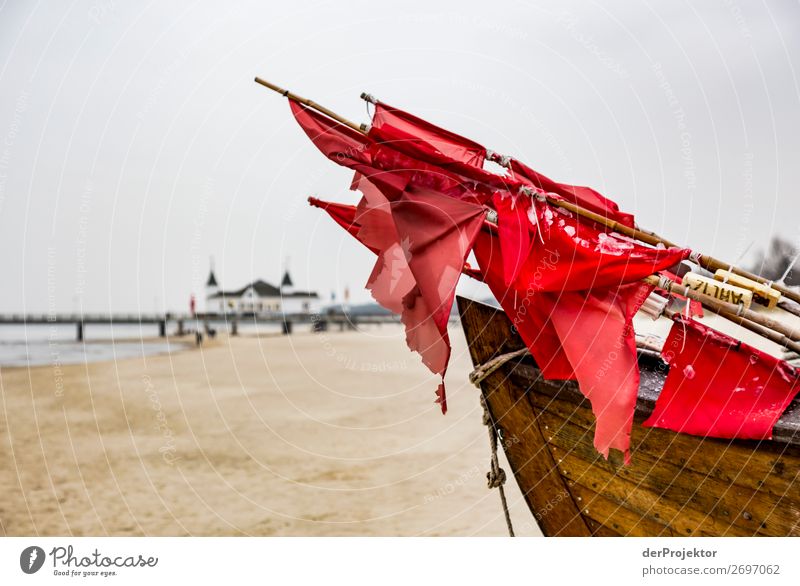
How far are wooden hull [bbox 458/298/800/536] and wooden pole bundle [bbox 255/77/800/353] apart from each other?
488 mm

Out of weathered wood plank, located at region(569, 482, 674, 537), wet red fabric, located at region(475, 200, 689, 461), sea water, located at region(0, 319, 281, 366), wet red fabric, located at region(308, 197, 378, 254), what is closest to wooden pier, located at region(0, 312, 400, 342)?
sea water, located at region(0, 319, 281, 366)

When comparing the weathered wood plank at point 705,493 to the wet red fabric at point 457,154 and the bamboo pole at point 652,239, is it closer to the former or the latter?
the bamboo pole at point 652,239

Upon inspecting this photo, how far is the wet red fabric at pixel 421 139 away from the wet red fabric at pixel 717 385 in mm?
1425

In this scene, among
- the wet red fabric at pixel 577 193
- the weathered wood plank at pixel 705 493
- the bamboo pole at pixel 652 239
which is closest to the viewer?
the weathered wood plank at pixel 705 493

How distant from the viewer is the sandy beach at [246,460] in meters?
7.33

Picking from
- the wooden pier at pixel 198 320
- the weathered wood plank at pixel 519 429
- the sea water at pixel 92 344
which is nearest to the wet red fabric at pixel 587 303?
the weathered wood plank at pixel 519 429

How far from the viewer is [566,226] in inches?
147

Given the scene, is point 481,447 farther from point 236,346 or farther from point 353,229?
point 236,346

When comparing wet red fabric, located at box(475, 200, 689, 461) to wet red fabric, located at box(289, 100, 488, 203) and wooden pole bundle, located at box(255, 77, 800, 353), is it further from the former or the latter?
wet red fabric, located at box(289, 100, 488, 203)

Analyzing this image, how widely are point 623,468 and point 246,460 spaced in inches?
279

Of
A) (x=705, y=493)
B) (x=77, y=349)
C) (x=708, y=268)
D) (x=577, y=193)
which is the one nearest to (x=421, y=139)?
(x=577, y=193)

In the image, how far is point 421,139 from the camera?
149 inches

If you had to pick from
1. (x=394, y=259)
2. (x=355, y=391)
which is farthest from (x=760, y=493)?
(x=355, y=391)

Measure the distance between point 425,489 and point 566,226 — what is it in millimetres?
5472
